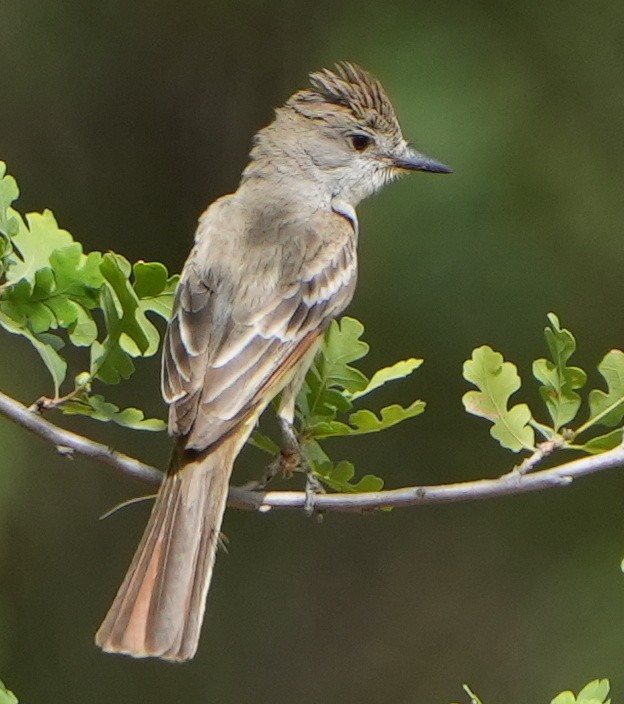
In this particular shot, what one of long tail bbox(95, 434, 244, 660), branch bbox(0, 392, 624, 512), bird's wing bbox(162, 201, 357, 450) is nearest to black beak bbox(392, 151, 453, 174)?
bird's wing bbox(162, 201, 357, 450)

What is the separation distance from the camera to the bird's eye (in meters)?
6.14

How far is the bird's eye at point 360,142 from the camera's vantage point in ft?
20.1

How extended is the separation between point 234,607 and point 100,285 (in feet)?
17.5

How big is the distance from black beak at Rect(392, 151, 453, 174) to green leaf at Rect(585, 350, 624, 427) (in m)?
2.10

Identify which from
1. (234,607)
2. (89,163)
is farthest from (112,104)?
(234,607)

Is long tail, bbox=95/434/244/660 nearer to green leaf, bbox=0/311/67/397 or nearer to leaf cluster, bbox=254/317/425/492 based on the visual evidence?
leaf cluster, bbox=254/317/425/492

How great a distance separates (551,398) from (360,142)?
85.4 inches

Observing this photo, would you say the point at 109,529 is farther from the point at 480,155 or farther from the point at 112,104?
the point at 480,155

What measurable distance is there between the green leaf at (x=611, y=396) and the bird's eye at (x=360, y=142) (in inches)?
85.7

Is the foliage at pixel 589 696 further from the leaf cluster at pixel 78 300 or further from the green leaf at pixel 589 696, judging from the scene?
the leaf cluster at pixel 78 300

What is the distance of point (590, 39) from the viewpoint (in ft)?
26.6

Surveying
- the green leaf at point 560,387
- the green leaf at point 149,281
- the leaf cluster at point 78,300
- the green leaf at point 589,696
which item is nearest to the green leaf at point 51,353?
the leaf cluster at point 78,300

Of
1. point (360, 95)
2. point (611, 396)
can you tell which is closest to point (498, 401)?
point (611, 396)

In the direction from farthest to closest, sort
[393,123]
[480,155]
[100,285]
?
[480,155] → [393,123] → [100,285]
